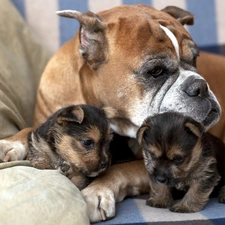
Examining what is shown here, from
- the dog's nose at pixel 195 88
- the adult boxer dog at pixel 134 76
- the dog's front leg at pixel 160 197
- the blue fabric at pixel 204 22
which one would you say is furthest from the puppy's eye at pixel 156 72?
the blue fabric at pixel 204 22

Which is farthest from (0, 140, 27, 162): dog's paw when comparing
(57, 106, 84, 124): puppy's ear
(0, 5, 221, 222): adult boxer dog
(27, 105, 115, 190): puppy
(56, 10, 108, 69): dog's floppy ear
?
(56, 10, 108, 69): dog's floppy ear

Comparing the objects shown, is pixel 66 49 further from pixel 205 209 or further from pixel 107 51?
pixel 205 209

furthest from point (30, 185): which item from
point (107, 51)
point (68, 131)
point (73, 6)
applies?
point (73, 6)

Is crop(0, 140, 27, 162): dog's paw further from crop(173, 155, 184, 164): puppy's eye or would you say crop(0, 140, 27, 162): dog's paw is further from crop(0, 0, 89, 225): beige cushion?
crop(173, 155, 184, 164): puppy's eye

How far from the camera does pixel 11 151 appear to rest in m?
→ 1.94

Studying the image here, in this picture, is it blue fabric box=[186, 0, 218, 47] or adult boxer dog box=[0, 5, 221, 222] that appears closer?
adult boxer dog box=[0, 5, 221, 222]

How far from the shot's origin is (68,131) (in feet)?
5.75

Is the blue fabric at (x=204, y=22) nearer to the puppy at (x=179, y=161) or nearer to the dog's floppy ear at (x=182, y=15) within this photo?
the dog's floppy ear at (x=182, y=15)

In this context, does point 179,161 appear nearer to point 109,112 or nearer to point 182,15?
point 109,112

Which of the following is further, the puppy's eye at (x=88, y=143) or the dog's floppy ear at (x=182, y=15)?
the dog's floppy ear at (x=182, y=15)

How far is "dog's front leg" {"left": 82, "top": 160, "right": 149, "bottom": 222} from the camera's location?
1.60m

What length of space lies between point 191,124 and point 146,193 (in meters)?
0.44

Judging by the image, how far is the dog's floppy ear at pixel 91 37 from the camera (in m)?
1.99

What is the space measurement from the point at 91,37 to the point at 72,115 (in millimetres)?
423
